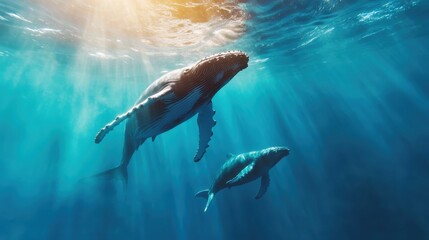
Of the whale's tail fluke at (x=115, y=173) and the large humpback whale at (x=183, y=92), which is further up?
the large humpback whale at (x=183, y=92)

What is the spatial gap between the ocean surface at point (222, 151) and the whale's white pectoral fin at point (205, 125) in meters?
5.52

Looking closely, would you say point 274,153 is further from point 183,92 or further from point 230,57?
point 230,57

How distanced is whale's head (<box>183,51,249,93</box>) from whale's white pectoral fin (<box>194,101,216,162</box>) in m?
1.34

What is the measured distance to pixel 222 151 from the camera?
51094mm

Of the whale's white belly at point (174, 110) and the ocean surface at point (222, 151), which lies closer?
the whale's white belly at point (174, 110)

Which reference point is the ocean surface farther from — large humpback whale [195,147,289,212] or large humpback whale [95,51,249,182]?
large humpback whale [95,51,249,182]

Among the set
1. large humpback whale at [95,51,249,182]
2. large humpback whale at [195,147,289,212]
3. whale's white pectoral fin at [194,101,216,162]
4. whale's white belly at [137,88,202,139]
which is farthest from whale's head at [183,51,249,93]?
large humpback whale at [195,147,289,212]

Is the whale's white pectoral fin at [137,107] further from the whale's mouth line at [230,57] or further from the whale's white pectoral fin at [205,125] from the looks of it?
the whale's white pectoral fin at [205,125]

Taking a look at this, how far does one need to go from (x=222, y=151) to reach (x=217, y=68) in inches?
1880

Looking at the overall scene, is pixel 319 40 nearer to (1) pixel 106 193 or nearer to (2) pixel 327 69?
(2) pixel 327 69

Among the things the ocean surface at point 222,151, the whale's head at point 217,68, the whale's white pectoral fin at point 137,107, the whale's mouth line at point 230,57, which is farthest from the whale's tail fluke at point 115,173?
the whale's mouth line at point 230,57

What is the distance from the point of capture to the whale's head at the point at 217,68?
3.75 meters

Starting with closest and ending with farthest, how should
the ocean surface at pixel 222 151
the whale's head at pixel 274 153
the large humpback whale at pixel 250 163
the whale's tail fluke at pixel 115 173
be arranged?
the whale's tail fluke at pixel 115 173, the large humpback whale at pixel 250 163, the whale's head at pixel 274 153, the ocean surface at pixel 222 151

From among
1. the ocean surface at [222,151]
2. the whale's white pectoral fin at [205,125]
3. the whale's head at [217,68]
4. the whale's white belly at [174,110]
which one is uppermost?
the whale's head at [217,68]
